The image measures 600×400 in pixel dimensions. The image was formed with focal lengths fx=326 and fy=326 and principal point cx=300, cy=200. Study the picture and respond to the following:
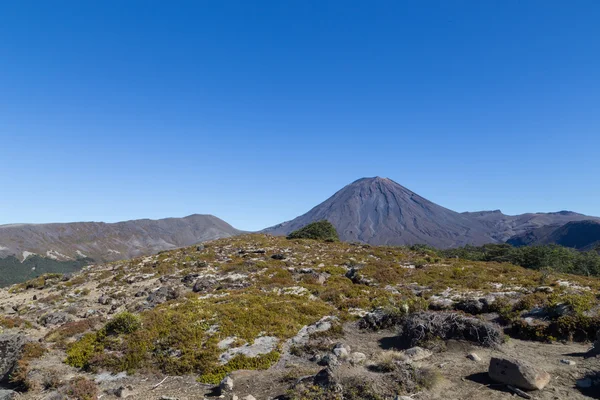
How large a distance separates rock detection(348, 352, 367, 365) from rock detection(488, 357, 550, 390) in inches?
136

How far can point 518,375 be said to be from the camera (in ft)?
26.0

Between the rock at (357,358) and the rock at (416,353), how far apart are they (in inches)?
52.7

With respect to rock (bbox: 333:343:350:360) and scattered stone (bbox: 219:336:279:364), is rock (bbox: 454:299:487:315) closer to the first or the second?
rock (bbox: 333:343:350:360)

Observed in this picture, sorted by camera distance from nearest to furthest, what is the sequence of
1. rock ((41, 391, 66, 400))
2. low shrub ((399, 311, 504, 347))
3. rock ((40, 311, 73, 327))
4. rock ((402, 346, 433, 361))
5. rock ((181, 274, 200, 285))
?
rock ((41, 391, 66, 400)) < rock ((402, 346, 433, 361)) < low shrub ((399, 311, 504, 347)) < rock ((40, 311, 73, 327)) < rock ((181, 274, 200, 285))

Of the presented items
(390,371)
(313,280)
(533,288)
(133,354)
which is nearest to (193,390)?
(133,354)

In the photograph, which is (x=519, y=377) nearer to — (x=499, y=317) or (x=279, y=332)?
(x=499, y=317)

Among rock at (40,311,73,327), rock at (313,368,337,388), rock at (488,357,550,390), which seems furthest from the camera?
rock at (40,311,73,327)

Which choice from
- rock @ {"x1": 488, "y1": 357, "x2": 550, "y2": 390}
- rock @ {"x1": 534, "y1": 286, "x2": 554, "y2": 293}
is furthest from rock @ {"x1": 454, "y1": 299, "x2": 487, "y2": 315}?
rock @ {"x1": 488, "y1": 357, "x2": 550, "y2": 390}

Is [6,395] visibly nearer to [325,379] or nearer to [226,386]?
[226,386]

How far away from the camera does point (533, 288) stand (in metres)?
17.9

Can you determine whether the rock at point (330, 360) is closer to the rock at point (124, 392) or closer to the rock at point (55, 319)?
the rock at point (124, 392)

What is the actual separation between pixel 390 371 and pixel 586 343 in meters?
7.52

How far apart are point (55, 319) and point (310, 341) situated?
1473 cm

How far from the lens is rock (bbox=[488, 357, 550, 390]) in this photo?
25.6 feet
